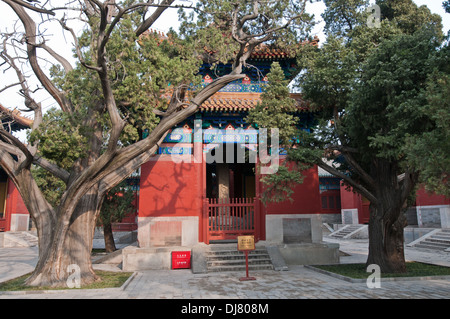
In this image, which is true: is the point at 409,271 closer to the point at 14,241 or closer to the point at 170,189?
the point at 170,189

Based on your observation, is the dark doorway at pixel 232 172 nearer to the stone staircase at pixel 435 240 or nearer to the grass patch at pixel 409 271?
the grass patch at pixel 409 271

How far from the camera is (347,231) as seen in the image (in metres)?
23.4

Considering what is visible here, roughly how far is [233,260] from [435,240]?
11237 millimetres

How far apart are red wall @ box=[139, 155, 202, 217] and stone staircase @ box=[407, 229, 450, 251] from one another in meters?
11.3

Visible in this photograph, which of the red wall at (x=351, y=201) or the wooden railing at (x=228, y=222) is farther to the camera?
the red wall at (x=351, y=201)

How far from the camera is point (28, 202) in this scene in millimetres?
7746

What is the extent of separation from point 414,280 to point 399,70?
4828 millimetres

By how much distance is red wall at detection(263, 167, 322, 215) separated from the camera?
36.8 ft

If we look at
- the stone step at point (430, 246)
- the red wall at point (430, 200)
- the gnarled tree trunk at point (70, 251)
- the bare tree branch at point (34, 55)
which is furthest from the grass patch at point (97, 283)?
the red wall at point (430, 200)

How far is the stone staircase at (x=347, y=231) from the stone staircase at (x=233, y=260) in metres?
14.0

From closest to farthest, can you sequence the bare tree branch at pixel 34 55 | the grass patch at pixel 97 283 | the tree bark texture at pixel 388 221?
the grass patch at pixel 97 283 → the bare tree branch at pixel 34 55 → the tree bark texture at pixel 388 221

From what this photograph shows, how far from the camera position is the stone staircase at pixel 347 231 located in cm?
2230

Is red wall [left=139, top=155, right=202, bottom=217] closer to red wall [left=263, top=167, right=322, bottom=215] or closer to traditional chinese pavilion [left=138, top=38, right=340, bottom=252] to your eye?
traditional chinese pavilion [left=138, top=38, right=340, bottom=252]

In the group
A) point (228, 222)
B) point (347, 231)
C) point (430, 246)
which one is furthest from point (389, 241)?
point (347, 231)
